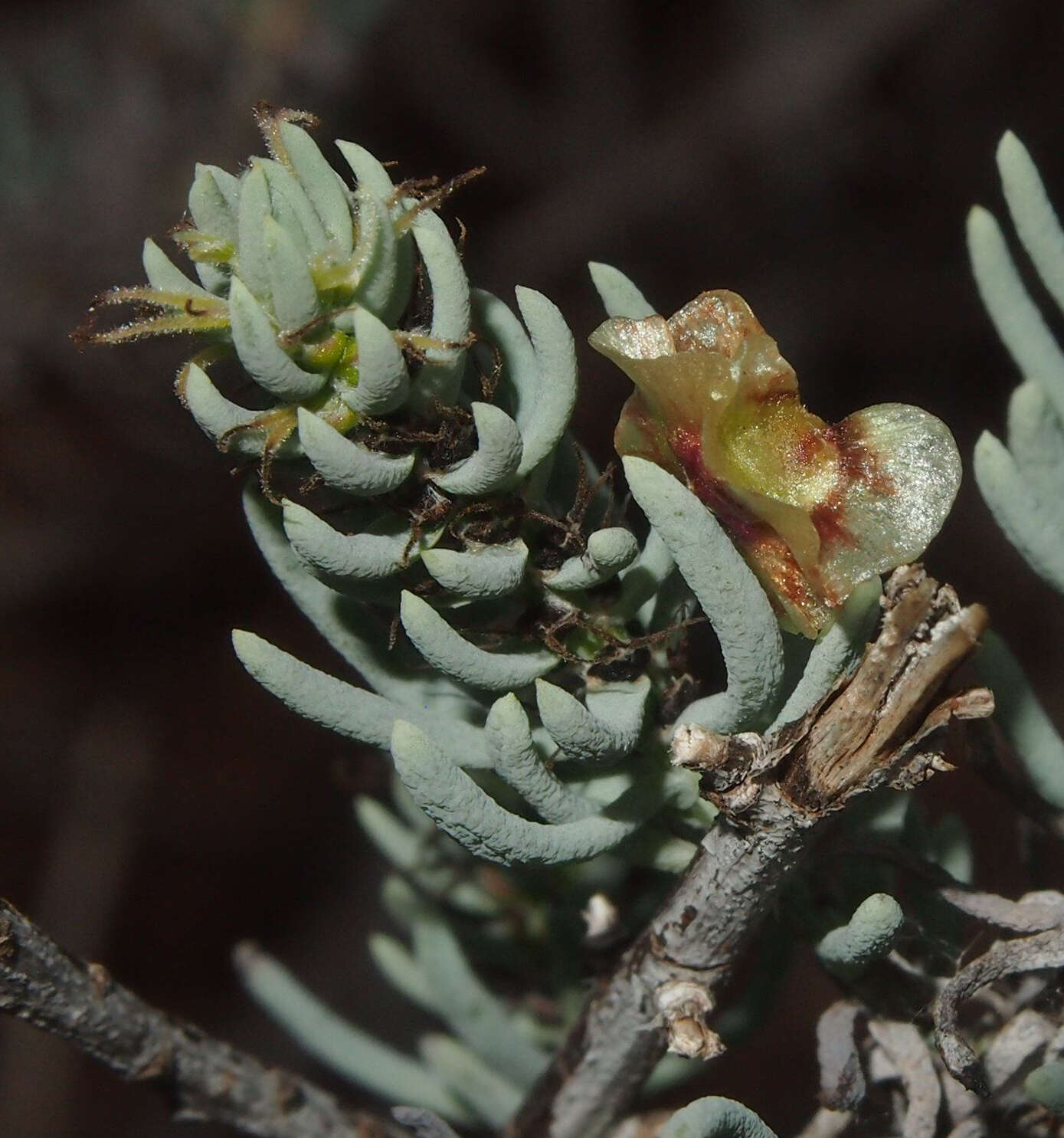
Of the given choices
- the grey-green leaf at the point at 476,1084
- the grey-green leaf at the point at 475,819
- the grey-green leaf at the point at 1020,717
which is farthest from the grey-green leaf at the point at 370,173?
the grey-green leaf at the point at 476,1084

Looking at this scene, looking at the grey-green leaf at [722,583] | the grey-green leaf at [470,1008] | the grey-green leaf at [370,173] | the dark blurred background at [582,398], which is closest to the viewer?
the grey-green leaf at [722,583]

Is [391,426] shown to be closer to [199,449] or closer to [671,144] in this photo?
[199,449]

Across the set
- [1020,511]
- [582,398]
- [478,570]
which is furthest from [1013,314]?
[582,398]

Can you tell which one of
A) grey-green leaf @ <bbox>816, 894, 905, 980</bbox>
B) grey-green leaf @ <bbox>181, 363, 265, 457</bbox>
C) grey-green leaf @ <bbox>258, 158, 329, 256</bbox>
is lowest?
grey-green leaf @ <bbox>816, 894, 905, 980</bbox>

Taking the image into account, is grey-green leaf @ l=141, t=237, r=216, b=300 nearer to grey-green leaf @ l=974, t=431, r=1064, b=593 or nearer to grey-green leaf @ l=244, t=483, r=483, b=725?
grey-green leaf @ l=244, t=483, r=483, b=725

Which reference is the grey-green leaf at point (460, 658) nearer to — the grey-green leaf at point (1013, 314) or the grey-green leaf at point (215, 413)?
the grey-green leaf at point (215, 413)

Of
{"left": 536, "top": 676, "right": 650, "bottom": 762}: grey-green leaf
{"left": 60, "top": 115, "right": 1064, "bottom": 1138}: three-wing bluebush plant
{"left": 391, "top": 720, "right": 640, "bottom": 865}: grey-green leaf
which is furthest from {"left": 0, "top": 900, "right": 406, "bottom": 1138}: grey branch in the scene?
{"left": 536, "top": 676, "right": 650, "bottom": 762}: grey-green leaf

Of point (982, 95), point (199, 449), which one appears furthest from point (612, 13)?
point (199, 449)
